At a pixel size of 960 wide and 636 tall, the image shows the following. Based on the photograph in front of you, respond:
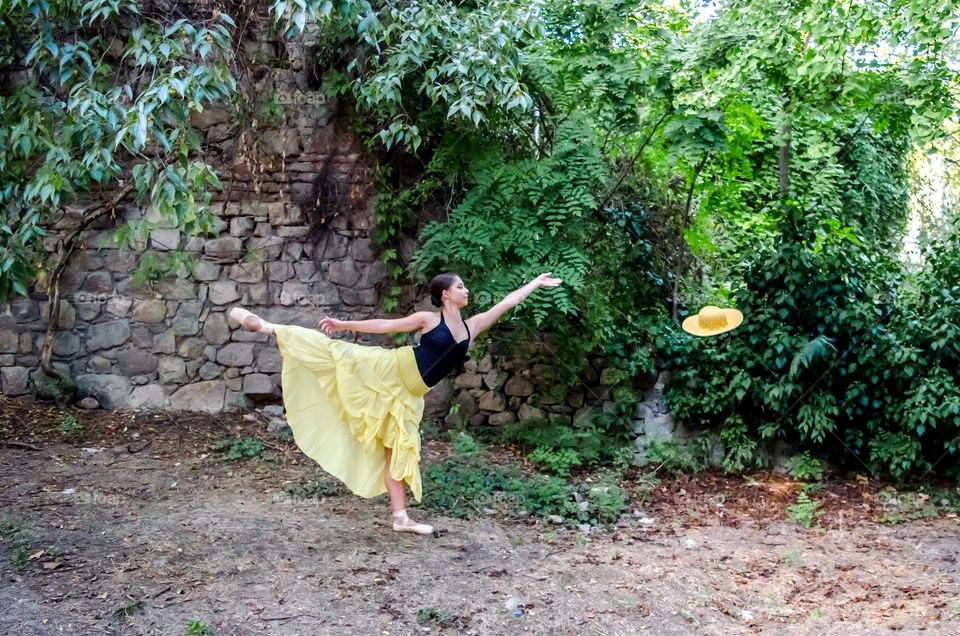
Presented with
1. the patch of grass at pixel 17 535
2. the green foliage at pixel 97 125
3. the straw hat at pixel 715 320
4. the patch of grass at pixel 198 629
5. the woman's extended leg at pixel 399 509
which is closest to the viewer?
the patch of grass at pixel 198 629

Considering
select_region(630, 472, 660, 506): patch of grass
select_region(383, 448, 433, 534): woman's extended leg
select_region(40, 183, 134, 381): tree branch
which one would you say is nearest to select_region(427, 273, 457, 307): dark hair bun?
select_region(383, 448, 433, 534): woman's extended leg

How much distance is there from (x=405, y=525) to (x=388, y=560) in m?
0.41

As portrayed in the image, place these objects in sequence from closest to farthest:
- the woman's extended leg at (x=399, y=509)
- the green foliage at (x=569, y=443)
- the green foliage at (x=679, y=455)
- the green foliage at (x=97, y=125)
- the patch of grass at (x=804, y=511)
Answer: the green foliage at (x=97, y=125), the woman's extended leg at (x=399, y=509), the patch of grass at (x=804, y=511), the green foliage at (x=569, y=443), the green foliage at (x=679, y=455)

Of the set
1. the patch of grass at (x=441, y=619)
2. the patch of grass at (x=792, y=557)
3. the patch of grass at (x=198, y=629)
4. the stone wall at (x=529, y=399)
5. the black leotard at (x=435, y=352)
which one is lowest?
the patch of grass at (x=198, y=629)

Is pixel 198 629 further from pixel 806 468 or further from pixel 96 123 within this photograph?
pixel 806 468

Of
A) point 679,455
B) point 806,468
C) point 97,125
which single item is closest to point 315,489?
point 97,125

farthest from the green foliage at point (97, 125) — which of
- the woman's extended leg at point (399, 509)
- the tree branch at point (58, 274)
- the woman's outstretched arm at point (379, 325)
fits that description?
the woman's extended leg at point (399, 509)

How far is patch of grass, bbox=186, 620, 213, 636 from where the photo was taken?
389 centimetres

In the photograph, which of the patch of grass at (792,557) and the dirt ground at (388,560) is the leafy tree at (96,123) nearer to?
the dirt ground at (388,560)

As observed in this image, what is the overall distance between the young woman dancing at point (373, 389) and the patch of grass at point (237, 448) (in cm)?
160

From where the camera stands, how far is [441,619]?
4160mm

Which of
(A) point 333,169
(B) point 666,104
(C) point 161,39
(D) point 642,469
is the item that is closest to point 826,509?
(D) point 642,469

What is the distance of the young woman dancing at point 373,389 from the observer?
16.4ft

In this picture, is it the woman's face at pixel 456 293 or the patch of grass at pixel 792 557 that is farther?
the patch of grass at pixel 792 557
